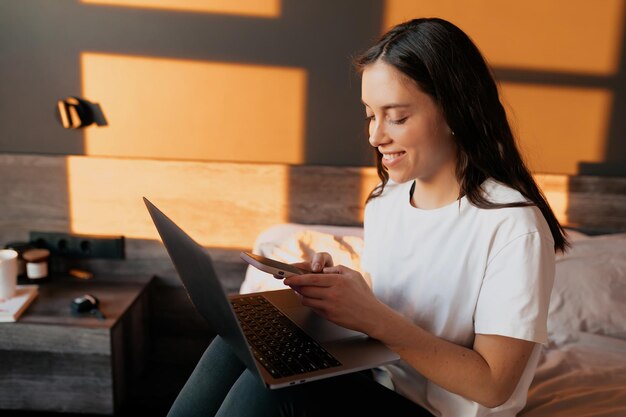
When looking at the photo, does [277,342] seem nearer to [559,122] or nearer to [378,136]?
[378,136]

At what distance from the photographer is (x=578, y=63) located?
1.87 metres

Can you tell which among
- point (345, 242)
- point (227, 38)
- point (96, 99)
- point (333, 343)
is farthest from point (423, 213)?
point (96, 99)

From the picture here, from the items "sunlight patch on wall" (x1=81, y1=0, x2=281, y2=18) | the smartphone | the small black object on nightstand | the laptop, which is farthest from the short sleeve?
"sunlight patch on wall" (x1=81, y1=0, x2=281, y2=18)

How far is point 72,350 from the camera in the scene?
Result: 5.12 feet

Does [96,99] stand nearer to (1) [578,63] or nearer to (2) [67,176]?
(2) [67,176]

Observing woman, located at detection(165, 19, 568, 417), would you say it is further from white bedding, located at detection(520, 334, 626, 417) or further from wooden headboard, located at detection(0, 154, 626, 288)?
wooden headboard, located at detection(0, 154, 626, 288)

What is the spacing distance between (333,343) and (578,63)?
140cm

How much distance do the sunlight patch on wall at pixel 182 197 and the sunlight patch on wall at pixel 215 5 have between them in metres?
0.49

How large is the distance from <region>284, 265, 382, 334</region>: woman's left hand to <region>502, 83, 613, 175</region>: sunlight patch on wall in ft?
3.94

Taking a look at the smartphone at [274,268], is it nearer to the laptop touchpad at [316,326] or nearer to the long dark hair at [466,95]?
the laptop touchpad at [316,326]

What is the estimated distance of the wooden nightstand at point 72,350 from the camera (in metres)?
1.55

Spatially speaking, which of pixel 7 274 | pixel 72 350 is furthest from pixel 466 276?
pixel 7 274

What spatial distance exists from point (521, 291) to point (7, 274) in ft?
4.47

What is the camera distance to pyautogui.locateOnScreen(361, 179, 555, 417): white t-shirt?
2.88 feet
